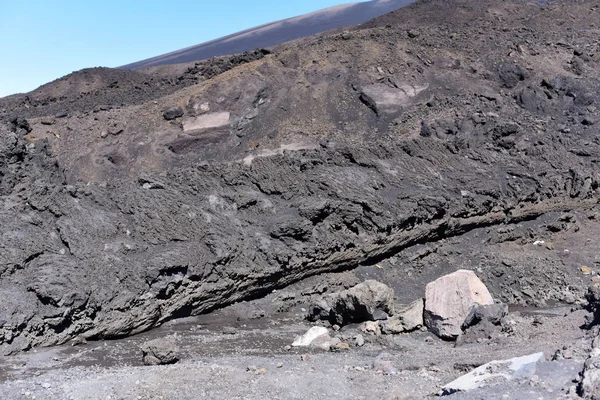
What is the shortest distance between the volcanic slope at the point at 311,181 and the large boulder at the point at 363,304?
1123mm

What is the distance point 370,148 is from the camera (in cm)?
1006

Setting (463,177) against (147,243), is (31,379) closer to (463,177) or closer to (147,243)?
(147,243)

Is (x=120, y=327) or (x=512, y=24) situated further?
(x=512, y=24)

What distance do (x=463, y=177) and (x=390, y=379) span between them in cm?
532

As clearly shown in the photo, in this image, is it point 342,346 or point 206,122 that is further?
point 206,122

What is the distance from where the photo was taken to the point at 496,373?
498 centimetres

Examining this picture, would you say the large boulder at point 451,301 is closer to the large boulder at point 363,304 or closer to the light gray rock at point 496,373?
the large boulder at point 363,304

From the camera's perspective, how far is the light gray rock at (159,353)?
6.29 meters

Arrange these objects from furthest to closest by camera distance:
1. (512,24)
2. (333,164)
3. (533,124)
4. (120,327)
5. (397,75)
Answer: (512,24)
(397,75)
(533,124)
(333,164)
(120,327)

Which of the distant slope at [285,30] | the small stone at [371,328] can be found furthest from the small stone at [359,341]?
the distant slope at [285,30]

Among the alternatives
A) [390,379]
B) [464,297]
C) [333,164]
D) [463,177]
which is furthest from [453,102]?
[390,379]

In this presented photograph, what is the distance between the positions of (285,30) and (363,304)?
29.8 m

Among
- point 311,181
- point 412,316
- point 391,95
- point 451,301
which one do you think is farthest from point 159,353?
point 391,95

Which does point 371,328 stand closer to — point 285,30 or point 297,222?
point 297,222
